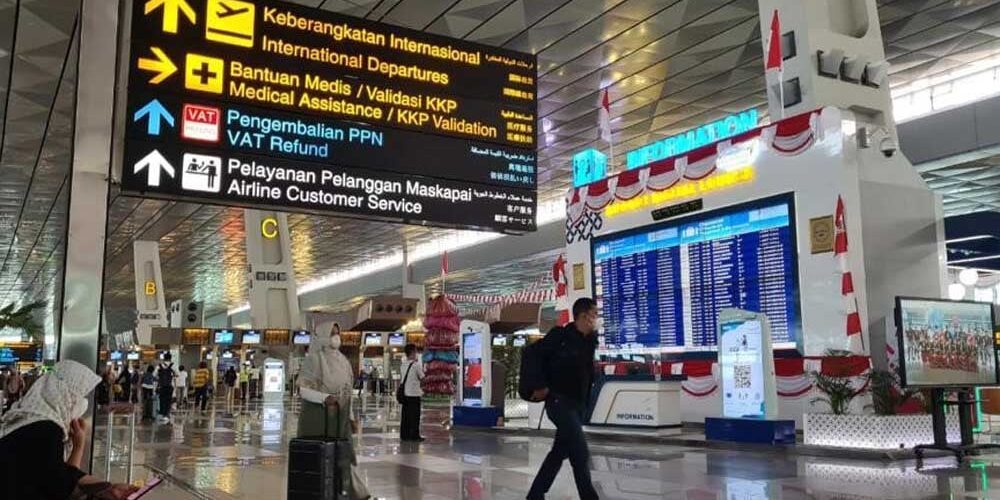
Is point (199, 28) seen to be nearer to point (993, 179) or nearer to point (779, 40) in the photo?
point (779, 40)

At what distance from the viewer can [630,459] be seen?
950 centimetres

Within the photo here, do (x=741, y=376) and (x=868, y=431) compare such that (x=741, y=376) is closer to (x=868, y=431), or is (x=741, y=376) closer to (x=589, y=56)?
(x=868, y=431)

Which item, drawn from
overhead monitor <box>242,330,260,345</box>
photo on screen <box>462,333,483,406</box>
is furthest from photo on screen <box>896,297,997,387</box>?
overhead monitor <box>242,330,260,345</box>

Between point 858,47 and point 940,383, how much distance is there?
513 cm

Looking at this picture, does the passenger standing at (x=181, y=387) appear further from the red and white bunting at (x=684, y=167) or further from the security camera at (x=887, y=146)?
the security camera at (x=887, y=146)

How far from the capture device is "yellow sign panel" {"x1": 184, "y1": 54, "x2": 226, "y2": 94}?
5.95 meters

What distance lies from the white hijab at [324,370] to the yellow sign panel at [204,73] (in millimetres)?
1962

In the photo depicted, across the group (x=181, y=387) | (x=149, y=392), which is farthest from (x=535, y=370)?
(x=181, y=387)

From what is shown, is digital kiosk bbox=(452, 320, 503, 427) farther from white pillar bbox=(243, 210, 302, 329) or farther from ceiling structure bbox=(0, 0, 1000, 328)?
white pillar bbox=(243, 210, 302, 329)

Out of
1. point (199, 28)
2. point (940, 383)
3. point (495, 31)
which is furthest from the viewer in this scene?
point (495, 31)

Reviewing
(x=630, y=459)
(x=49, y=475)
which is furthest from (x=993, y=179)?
(x=49, y=475)

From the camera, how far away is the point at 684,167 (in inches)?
515

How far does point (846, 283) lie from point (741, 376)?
1699mm

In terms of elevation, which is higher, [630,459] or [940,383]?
[940,383]
